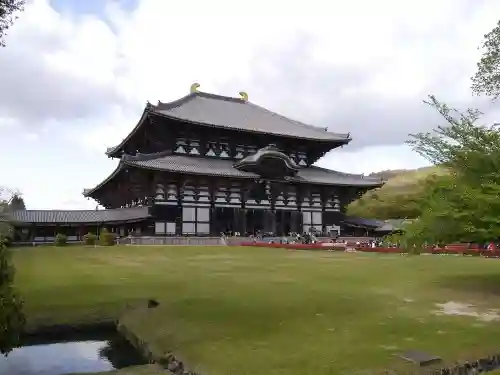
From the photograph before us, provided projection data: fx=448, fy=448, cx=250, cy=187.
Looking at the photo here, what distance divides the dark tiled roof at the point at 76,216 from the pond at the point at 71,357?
3085cm

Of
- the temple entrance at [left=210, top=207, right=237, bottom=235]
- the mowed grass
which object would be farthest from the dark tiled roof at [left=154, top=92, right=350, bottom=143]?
the mowed grass

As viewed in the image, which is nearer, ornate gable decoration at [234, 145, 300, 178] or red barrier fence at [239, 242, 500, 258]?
red barrier fence at [239, 242, 500, 258]

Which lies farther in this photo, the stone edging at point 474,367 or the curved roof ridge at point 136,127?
the curved roof ridge at point 136,127

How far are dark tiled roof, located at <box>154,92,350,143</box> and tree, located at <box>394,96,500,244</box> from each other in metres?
32.4

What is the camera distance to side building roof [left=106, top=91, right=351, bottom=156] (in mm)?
47062

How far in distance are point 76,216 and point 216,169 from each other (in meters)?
14.5

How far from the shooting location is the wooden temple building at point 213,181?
43.2 m

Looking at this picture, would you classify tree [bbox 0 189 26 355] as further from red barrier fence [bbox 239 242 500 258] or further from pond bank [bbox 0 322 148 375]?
red barrier fence [bbox 239 242 500 258]

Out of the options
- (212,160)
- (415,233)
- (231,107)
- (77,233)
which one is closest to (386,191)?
(231,107)

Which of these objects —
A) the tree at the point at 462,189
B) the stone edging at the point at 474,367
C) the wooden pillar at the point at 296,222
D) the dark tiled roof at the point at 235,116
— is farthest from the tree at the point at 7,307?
the wooden pillar at the point at 296,222

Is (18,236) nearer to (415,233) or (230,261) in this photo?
(230,261)

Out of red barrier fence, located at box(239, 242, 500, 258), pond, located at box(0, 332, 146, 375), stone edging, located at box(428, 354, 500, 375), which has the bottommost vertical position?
pond, located at box(0, 332, 146, 375)

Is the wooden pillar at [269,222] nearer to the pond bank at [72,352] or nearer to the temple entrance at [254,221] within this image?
the temple entrance at [254,221]

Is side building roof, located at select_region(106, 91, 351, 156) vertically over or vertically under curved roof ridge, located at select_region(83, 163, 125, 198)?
over
